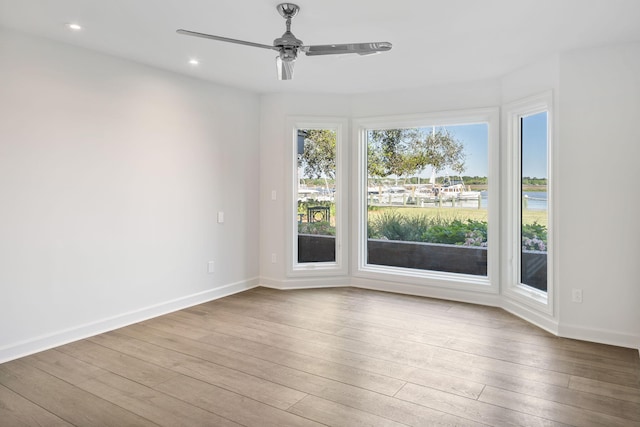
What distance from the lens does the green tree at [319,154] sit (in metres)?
5.61

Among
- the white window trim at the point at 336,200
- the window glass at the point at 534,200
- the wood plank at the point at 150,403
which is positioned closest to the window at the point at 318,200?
the white window trim at the point at 336,200

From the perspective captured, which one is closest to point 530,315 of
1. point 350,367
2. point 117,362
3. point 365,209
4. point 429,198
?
point 429,198

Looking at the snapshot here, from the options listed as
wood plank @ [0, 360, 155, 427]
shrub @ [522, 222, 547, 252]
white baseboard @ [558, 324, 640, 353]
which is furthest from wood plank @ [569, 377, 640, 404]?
wood plank @ [0, 360, 155, 427]

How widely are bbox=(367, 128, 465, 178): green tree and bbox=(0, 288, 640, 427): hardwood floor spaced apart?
1.96 metres

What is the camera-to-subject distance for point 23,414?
2.46 metres

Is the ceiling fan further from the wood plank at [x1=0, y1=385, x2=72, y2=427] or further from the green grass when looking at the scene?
the green grass

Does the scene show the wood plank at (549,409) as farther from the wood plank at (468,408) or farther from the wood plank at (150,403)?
the wood plank at (150,403)

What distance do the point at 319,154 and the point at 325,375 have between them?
329 cm

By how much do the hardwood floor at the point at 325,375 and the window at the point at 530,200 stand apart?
0.48 metres

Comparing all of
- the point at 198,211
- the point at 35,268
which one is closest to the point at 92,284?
the point at 35,268

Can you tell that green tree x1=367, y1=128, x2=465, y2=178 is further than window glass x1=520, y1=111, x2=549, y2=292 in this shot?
Yes

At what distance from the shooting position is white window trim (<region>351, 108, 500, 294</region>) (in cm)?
472

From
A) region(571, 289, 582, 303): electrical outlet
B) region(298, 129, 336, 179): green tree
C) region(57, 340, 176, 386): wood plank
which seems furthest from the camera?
region(298, 129, 336, 179): green tree

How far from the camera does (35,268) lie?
11.2ft
